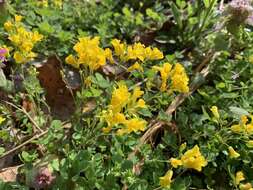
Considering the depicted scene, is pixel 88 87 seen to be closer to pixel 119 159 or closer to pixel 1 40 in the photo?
pixel 119 159

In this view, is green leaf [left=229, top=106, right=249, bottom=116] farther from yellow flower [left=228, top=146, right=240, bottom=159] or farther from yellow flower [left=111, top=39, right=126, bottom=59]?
yellow flower [left=111, top=39, right=126, bottom=59]

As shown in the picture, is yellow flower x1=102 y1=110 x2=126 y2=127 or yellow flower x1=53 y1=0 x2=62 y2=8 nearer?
yellow flower x1=102 y1=110 x2=126 y2=127

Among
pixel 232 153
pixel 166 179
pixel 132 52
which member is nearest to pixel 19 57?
pixel 132 52

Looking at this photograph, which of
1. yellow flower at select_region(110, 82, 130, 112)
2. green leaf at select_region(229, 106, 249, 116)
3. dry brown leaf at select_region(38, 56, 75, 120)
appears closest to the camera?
yellow flower at select_region(110, 82, 130, 112)

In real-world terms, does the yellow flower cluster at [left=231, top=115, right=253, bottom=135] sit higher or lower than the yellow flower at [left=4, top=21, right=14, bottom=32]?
lower

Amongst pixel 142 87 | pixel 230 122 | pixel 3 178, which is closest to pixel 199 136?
pixel 230 122

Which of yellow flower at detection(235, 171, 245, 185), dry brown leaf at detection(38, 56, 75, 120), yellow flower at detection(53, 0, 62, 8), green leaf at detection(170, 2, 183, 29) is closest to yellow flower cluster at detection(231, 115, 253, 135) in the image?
yellow flower at detection(235, 171, 245, 185)

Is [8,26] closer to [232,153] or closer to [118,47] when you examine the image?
[118,47]

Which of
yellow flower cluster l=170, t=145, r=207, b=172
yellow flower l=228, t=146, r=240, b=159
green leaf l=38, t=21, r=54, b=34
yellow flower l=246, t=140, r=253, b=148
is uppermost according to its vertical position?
green leaf l=38, t=21, r=54, b=34

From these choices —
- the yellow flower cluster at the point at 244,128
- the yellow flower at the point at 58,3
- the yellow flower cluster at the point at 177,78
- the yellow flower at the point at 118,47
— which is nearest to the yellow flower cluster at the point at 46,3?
the yellow flower at the point at 58,3

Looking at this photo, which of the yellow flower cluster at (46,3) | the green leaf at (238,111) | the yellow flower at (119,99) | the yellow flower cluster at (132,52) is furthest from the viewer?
the yellow flower cluster at (46,3)

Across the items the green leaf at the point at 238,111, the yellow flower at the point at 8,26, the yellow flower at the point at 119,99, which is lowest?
the green leaf at the point at 238,111

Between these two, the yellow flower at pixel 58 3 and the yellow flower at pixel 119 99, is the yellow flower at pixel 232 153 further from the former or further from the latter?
the yellow flower at pixel 58 3

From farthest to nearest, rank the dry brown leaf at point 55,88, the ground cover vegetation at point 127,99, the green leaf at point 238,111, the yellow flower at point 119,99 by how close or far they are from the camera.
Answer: the dry brown leaf at point 55,88 → the green leaf at point 238,111 → the ground cover vegetation at point 127,99 → the yellow flower at point 119,99
